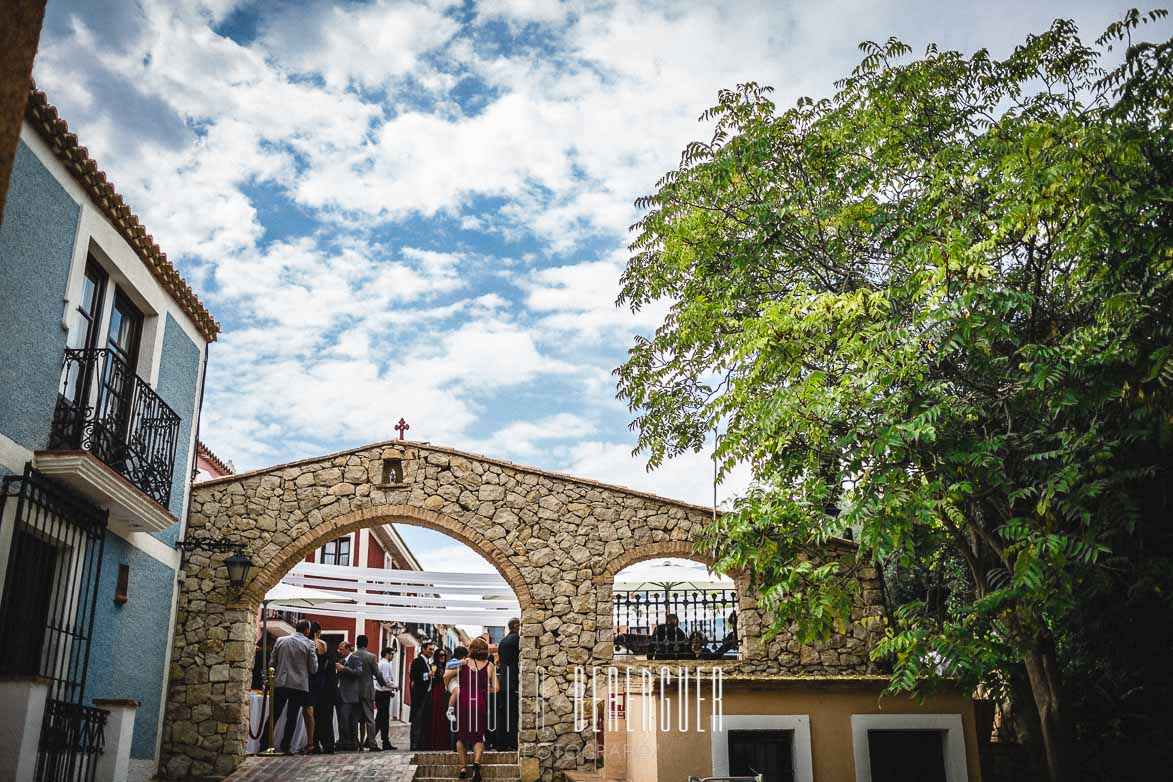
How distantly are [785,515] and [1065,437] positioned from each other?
242 cm

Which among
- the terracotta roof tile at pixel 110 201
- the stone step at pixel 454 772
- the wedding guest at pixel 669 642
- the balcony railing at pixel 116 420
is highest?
the terracotta roof tile at pixel 110 201

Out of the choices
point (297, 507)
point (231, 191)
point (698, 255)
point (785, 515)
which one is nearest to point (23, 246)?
point (231, 191)

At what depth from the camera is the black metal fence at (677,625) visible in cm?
1281

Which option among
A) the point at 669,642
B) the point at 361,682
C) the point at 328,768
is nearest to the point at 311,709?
the point at 361,682

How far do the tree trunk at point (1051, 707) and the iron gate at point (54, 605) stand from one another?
27.1ft

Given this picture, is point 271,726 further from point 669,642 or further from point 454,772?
point 669,642

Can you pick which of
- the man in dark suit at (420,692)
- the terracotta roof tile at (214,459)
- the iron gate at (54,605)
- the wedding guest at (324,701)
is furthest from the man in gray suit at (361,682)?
the terracotta roof tile at (214,459)

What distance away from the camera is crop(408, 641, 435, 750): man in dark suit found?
1294 centimetres

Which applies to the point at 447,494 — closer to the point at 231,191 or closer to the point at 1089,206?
the point at 231,191

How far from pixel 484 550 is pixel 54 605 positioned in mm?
5387

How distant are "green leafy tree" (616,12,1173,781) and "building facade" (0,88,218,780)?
5685 mm

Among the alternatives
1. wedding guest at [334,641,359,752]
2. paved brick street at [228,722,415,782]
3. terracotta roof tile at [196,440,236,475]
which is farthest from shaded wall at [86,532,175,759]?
terracotta roof tile at [196,440,236,475]

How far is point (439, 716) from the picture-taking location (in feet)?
38.2

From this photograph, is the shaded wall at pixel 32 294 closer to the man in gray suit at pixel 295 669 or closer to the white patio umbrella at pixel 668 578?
the man in gray suit at pixel 295 669
